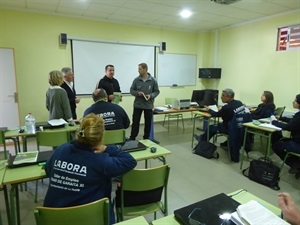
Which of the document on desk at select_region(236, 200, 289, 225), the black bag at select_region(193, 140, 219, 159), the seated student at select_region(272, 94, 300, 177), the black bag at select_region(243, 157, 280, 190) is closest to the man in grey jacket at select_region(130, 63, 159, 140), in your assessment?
the black bag at select_region(193, 140, 219, 159)

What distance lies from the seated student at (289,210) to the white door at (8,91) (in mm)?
5069

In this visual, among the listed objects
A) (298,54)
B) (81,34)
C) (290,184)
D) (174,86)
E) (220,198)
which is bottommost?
(290,184)

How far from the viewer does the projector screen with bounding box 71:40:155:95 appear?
17.8 ft

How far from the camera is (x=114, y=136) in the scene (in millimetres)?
2730

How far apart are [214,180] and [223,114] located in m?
1.14

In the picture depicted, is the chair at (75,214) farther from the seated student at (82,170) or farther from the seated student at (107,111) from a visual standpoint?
the seated student at (107,111)

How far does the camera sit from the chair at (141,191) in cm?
162

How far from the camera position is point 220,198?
1.30m

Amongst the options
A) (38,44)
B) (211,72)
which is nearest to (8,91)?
(38,44)

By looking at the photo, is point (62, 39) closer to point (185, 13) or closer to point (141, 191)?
point (185, 13)

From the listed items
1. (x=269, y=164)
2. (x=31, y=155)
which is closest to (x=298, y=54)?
(x=269, y=164)

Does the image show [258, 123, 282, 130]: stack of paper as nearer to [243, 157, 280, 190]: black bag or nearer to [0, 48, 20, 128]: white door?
[243, 157, 280, 190]: black bag

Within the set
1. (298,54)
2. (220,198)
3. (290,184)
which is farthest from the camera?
(298,54)

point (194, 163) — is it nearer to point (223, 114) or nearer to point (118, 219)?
point (223, 114)
